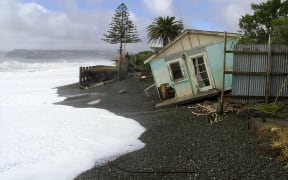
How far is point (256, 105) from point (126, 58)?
2013cm

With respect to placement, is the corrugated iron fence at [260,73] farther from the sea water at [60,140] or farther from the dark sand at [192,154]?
the sea water at [60,140]

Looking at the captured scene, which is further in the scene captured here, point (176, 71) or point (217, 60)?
point (176, 71)

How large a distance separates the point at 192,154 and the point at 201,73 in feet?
26.9

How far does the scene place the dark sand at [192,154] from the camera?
7516mm

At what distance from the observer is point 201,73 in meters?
16.6

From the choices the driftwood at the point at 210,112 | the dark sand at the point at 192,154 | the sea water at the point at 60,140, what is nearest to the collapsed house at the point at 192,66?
the driftwood at the point at 210,112

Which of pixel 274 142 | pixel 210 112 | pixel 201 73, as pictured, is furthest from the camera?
pixel 201 73

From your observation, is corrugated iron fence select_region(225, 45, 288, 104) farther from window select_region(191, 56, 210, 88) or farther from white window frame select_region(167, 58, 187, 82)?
white window frame select_region(167, 58, 187, 82)

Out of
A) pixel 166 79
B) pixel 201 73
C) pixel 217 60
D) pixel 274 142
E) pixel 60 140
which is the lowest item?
pixel 60 140

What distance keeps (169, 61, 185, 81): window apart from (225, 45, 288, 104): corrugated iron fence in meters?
3.98

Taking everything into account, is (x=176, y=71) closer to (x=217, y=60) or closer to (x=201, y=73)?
(x=201, y=73)

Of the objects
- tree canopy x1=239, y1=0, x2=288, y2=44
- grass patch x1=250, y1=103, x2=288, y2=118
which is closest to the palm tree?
tree canopy x1=239, y1=0, x2=288, y2=44

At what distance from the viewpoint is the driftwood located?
1208 centimetres

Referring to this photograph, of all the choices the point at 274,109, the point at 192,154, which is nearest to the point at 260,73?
the point at 274,109
